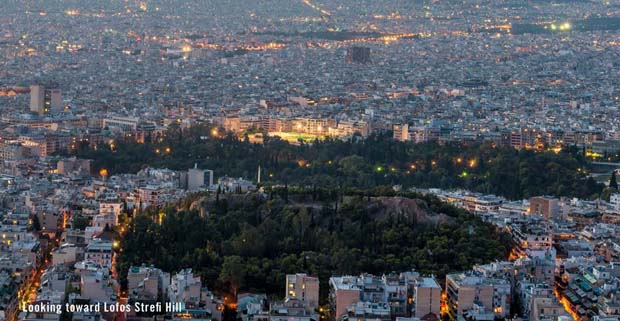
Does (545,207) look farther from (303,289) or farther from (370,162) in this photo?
(303,289)

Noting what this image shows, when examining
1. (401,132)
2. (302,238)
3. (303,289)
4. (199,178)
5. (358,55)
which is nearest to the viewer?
(303,289)

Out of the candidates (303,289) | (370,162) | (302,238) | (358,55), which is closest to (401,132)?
(370,162)

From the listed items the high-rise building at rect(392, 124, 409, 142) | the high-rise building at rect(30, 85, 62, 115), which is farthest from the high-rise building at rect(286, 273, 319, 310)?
the high-rise building at rect(30, 85, 62, 115)

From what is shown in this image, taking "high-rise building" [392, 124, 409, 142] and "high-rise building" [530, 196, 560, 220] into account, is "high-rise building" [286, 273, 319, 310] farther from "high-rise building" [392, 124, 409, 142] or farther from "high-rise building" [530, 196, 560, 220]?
"high-rise building" [392, 124, 409, 142]

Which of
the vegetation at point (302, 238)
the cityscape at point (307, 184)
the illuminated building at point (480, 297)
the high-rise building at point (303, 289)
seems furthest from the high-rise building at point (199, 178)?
the illuminated building at point (480, 297)

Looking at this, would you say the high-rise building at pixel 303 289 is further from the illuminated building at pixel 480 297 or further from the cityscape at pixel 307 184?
the illuminated building at pixel 480 297

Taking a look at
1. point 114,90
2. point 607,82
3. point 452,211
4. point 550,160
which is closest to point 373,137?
point 550,160
